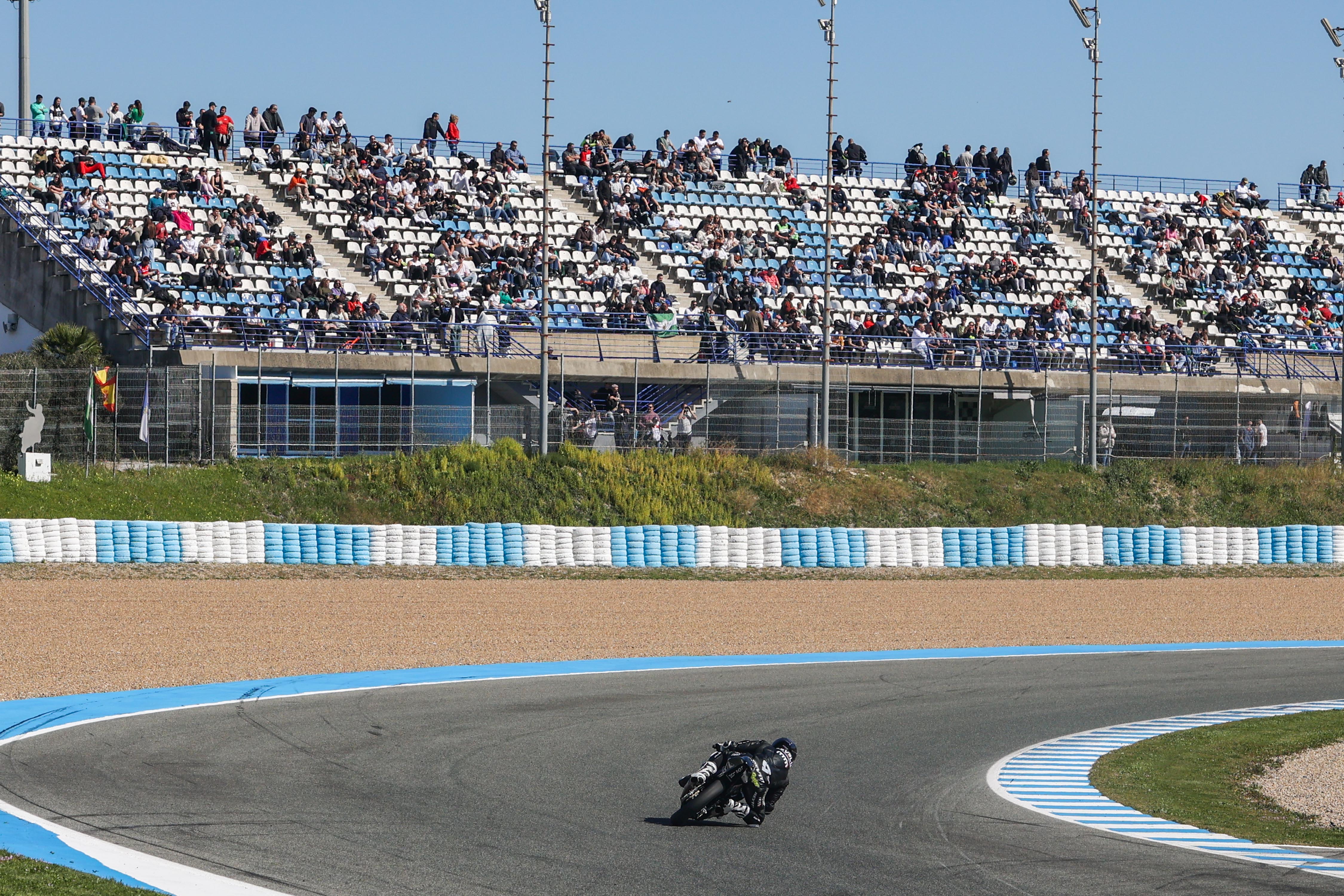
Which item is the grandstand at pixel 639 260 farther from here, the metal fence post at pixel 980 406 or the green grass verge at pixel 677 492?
the green grass verge at pixel 677 492

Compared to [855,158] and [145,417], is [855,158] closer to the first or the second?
[855,158]

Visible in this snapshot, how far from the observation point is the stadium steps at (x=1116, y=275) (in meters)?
45.5

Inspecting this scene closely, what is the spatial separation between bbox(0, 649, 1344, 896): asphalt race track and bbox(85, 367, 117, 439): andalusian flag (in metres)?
15.0

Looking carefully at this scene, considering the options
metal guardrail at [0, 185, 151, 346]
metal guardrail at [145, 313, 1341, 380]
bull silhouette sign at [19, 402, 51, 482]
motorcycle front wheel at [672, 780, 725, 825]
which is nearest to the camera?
motorcycle front wheel at [672, 780, 725, 825]

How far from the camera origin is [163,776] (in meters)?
10.9

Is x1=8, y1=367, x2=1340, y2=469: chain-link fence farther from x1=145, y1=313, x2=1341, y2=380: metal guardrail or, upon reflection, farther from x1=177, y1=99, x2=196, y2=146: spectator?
x1=177, y1=99, x2=196, y2=146: spectator

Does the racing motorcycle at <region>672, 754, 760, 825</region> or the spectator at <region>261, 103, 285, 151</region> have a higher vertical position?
the spectator at <region>261, 103, 285, 151</region>

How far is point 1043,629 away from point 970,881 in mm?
13815

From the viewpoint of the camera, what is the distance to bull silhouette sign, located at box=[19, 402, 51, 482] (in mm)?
27484

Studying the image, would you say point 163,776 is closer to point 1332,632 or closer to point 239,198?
point 1332,632

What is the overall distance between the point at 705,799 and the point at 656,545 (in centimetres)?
1806

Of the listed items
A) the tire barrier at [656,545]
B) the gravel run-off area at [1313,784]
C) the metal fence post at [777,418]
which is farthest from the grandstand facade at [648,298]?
the gravel run-off area at [1313,784]

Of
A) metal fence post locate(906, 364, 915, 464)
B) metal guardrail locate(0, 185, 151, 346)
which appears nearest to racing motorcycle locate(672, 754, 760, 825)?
metal fence post locate(906, 364, 915, 464)

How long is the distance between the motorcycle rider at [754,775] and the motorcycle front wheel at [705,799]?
2.0 inches
